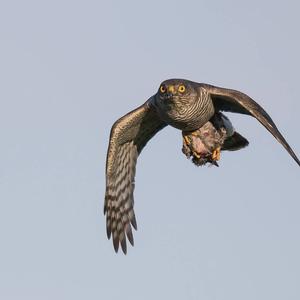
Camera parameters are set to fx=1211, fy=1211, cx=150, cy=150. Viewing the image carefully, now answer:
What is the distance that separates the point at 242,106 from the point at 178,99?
43.7 inches

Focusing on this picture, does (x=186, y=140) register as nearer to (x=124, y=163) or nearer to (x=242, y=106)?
(x=242, y=106)

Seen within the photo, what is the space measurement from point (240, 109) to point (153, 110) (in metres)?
1.70

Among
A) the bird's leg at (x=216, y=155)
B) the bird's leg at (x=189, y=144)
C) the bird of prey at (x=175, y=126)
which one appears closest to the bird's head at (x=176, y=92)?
the bird of prey at (x=175, y=126)

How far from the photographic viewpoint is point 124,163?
76.5 ft

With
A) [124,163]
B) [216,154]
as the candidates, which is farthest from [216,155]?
[124,163]

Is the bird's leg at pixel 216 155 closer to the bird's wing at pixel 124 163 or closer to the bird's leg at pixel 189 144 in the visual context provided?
the bird's leg at pixel 189 144

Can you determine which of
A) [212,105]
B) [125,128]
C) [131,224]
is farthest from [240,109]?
[131,224]

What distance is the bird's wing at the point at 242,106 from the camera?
20.3 m

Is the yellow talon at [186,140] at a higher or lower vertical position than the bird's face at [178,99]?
lower

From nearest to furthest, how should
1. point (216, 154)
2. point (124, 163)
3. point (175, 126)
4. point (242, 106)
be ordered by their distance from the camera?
point (242, 106) → point (175, 126) → point (216, 154) → point (124, 163)

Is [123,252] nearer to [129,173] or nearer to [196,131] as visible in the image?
[129,173]

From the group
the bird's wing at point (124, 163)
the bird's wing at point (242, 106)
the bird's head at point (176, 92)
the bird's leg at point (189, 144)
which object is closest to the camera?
the bird's wing at point (242, 106)

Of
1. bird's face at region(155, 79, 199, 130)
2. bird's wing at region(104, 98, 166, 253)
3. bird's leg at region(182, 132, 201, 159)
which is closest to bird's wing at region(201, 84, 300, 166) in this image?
bird's face at region(155, 79, 199, 130)

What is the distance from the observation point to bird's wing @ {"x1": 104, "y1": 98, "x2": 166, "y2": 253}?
2239cm
